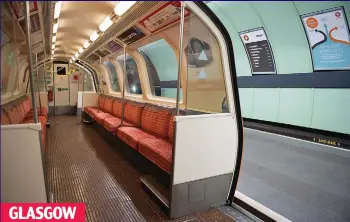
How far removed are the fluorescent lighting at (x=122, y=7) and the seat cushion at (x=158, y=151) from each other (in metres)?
2.06

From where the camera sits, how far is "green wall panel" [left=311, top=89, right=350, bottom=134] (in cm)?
548

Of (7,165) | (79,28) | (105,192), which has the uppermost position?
(79,28)

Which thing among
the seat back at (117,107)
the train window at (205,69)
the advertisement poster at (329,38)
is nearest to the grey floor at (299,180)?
the train window at (205,69)

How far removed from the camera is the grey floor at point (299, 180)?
2.78m

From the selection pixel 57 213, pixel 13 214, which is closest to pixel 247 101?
pixel 57 213

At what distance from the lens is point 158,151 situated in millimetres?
3078

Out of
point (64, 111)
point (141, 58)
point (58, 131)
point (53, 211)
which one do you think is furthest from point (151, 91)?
point (64, 111)

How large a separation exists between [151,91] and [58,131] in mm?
3416

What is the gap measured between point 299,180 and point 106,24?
436cm

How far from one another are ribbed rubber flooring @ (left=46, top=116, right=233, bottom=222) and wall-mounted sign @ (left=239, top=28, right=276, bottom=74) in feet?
18.4

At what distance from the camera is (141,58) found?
6137 millimetres

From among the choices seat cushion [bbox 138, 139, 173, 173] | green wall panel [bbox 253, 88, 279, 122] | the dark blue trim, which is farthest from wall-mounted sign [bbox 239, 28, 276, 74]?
seat cushion [bbox 138, 139, 173, 173]

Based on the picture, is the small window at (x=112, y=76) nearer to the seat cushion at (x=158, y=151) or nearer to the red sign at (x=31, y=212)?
the seat cushion at (x=158, y=151)

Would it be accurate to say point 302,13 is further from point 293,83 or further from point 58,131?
point 58,131
